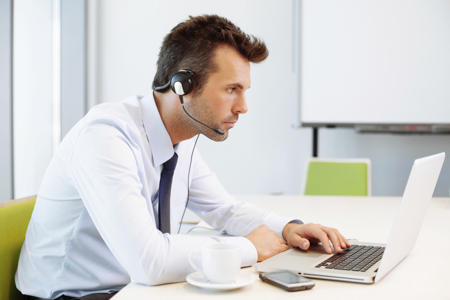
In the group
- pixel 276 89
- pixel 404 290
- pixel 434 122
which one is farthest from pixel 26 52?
pixel 404 290

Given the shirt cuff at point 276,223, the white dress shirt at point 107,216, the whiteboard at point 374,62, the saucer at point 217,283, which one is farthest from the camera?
the whiteboard at point 374,62

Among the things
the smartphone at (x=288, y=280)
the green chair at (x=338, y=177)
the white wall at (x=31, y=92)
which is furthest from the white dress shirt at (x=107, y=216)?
the white wall at (x=31, y=92)

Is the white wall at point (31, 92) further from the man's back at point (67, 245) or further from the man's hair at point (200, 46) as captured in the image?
the man's back at point (67, 245)

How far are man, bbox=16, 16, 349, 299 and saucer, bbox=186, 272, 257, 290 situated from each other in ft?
0.10

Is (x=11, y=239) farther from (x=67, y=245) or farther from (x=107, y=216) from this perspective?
(x=107, y=216)

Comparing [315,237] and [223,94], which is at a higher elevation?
[223,94]

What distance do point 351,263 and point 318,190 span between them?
2.05 meters

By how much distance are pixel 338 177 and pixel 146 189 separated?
201cm

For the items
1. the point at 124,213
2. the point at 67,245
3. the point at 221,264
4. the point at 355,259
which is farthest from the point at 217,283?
the point at 67,245

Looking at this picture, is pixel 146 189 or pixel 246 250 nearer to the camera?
pixel 246 250

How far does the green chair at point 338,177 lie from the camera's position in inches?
122

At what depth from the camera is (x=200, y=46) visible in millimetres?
1448

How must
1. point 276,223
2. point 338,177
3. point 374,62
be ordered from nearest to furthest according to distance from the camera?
point 276,223
point 338,177
point 374,62

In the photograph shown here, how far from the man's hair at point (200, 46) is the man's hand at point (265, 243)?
0.42 meters
